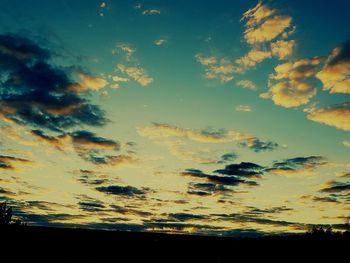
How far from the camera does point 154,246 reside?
1797cm

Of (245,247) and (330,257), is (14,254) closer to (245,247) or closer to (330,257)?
(245,247)

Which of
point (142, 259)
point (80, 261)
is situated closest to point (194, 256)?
point (142, 259)

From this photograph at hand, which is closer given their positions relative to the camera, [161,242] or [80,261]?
[80,261]

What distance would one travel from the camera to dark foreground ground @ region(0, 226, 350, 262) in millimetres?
16688

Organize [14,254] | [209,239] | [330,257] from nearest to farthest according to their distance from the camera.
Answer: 1. [14,254]
2. [330,257]
3. [209,239]

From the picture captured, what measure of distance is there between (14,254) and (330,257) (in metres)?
14.3

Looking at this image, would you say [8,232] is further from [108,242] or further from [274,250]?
[274,250]

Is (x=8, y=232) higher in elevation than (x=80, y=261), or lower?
higher

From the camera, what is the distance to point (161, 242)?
18.2 metres

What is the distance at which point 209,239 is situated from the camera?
18594 millimetres

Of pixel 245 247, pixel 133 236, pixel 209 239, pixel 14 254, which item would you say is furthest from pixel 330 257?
pixel 14 254

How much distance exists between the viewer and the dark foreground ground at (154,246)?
16.7 meters

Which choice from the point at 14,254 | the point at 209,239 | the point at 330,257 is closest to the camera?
the point at 14,254

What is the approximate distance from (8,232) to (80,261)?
341 centimetres
